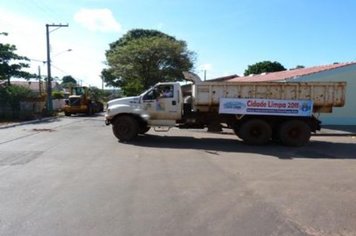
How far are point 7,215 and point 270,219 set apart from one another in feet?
12.9

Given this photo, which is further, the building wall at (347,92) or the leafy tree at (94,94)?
the leafy tree at (94,94)

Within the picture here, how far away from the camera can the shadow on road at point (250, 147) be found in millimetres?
14841

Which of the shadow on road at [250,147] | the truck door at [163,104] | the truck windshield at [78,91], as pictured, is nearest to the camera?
the shadow on road at [250,147]

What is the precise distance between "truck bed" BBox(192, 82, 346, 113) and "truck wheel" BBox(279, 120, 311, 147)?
3.17 feet

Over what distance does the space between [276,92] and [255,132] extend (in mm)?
1766

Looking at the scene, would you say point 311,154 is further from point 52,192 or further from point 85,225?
point 85,225

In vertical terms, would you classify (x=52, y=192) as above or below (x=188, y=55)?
below

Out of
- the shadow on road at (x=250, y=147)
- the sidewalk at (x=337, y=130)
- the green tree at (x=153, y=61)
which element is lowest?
the shadow on road at (x=250, y=147)

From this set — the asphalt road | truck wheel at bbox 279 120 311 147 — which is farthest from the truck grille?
truck wheel at bbox 279 120 311 147

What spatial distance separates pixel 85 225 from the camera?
633cm

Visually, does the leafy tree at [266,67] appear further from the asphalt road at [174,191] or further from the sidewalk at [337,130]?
the asphalt road at [174,191]

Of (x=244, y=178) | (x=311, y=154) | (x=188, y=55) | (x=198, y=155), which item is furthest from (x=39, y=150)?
(x=188, y=55)

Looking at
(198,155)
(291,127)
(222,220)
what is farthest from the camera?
(291,127)

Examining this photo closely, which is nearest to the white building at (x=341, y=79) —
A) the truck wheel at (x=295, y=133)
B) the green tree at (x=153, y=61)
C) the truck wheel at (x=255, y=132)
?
the truck wheel at (x=295, y=133)
